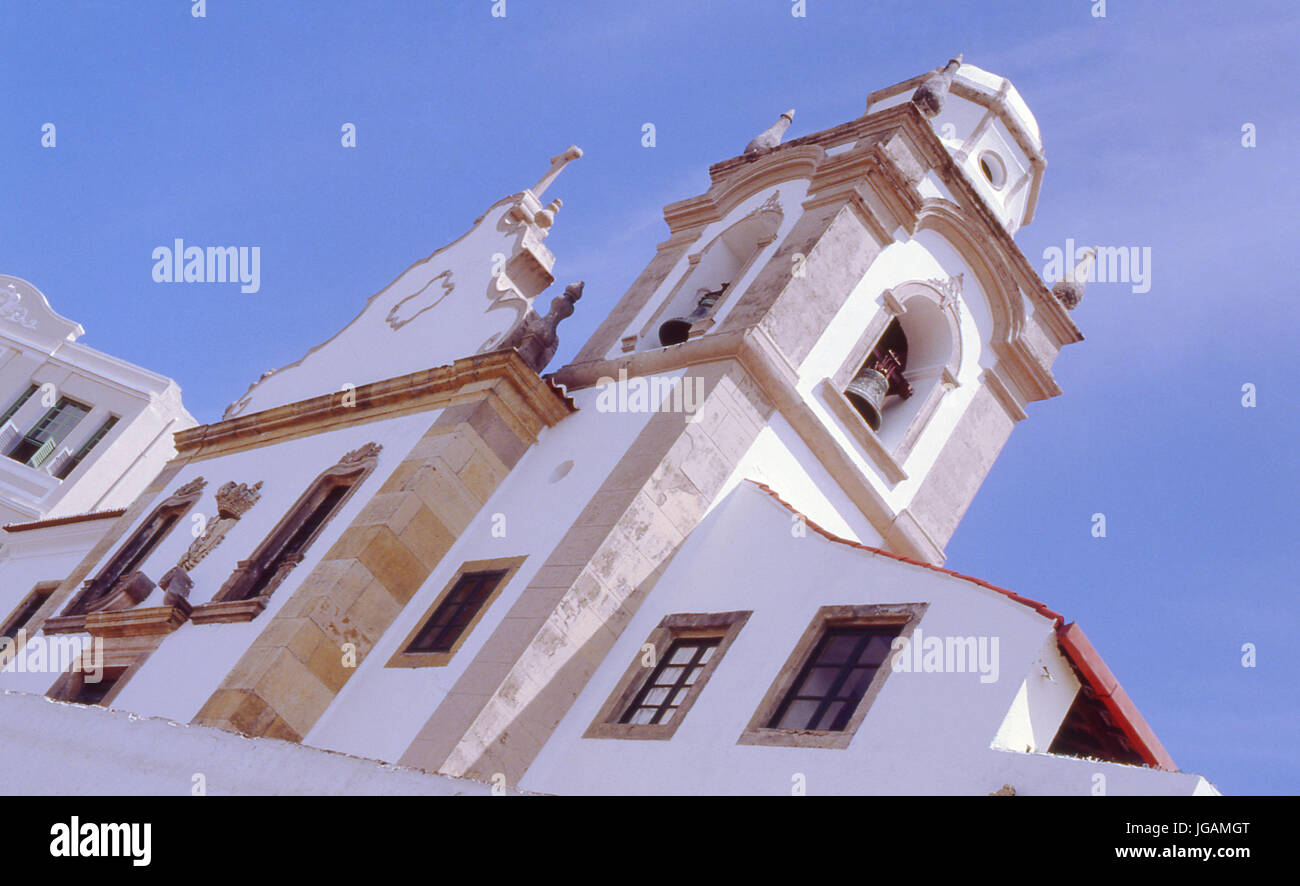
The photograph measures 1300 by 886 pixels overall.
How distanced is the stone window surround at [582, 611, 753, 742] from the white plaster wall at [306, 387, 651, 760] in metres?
1.33

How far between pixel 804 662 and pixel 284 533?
6442 mm

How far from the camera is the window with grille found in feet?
32.2

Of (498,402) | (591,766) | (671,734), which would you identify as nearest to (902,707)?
(671,734)

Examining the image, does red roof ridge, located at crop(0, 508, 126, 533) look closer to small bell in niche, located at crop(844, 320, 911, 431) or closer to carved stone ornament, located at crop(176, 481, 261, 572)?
carved stone ornament, located at crop(176, 481, 261, 572)

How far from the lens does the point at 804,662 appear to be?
34.2 feet

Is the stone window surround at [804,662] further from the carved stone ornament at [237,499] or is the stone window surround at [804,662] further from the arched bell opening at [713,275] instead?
the carved stone ornament at [237,499]

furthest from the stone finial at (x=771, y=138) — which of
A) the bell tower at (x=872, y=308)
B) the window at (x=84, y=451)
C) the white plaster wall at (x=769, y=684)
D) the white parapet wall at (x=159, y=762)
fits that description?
the window at (x=84, y=451)

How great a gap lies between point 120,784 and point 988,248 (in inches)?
479

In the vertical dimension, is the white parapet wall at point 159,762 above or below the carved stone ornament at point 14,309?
below

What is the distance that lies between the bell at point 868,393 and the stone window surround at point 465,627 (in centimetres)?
447

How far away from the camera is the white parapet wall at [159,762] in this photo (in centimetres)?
673

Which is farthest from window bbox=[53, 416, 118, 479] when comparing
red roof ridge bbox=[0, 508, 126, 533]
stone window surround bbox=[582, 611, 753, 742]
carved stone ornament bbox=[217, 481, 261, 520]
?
stone window surround bbox=[582, 611, 753, 742]

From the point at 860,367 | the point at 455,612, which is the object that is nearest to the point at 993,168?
the point at 860,367

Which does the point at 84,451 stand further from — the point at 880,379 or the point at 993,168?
the point at 993,168
